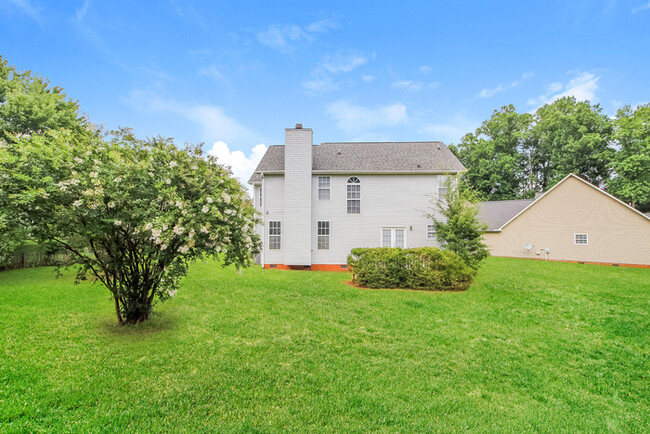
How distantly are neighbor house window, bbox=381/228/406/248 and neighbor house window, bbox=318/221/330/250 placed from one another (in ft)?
10.1

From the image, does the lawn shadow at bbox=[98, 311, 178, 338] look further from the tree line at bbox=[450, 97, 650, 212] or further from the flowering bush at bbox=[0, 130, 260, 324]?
the tree line at bbox=[450, 97, 650, 212]

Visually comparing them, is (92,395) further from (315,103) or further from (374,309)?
(315,103)

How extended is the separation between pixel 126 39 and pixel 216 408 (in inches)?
551

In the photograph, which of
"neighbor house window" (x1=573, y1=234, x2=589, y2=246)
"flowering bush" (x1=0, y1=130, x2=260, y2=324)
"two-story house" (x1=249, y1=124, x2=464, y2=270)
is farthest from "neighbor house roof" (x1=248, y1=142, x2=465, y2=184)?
"neighbor house window" (x1=573, y1=234, x2=589, y2=246)

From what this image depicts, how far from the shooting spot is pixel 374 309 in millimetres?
7848

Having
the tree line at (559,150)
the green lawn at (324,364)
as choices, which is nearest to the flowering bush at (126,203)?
the green lawn at (324,364)

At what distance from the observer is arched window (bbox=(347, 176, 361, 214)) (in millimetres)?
15742

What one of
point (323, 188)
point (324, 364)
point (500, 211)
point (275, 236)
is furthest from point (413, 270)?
point (500, 211)

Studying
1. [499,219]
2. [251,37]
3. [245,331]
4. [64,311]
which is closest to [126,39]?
[251,37]

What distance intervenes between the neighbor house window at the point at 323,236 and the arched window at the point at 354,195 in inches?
63.1

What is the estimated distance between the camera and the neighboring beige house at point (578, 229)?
18062mm

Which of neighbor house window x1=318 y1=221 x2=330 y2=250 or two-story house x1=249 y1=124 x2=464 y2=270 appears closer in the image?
two-story house x1=249 y1=124 x2=464 y2=270

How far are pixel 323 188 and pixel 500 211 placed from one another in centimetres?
1839

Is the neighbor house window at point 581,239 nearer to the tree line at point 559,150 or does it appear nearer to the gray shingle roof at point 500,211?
the gray shingle roof at point 500,211
